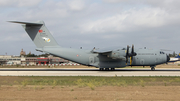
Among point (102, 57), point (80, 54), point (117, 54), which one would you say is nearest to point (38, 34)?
point (80, 54)

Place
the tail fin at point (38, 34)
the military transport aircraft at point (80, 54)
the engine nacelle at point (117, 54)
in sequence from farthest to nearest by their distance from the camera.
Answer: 1. the tail fin at point (38, 34)
2. the military transport aircraft at point (80, 54)
3. the engine nacelle at point (117, 54)

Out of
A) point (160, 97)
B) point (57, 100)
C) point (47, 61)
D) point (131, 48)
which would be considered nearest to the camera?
point (57, 100)

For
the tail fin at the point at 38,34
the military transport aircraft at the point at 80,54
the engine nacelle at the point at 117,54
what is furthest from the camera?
the tail fin at the point at 38,34

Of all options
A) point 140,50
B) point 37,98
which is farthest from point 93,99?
point 140,50

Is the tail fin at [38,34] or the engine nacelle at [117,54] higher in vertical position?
the tail fin at [38,34]

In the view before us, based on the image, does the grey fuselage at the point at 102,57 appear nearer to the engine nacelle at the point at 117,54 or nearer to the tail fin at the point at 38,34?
the tail fin at the point at 38,34

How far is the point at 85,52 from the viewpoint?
113 feet

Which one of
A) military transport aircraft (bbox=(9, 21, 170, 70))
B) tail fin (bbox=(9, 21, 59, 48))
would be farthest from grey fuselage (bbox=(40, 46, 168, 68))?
tail fin (bbox=(9, 21, 59, 48))

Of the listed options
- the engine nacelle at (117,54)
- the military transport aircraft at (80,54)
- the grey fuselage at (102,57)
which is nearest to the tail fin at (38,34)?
the military transport aircraft at (80,54)

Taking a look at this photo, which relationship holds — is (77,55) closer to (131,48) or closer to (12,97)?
(131,48)

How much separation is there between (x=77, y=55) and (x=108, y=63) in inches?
210

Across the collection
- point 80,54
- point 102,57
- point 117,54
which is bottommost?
point 102,57

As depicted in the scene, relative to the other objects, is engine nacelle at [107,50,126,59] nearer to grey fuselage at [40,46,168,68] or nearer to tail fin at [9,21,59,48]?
grey fuselage at [40,46,168,68]

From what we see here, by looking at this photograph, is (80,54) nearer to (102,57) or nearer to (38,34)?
(102,57)
